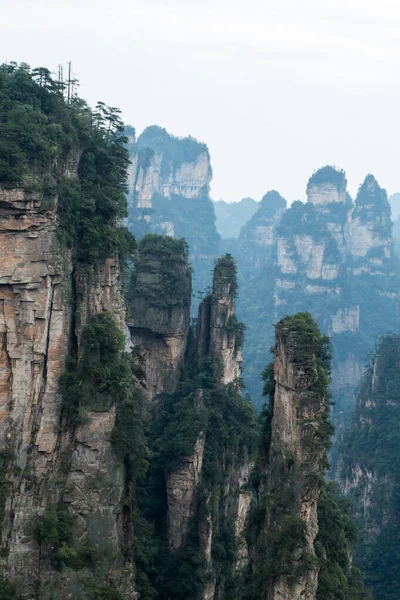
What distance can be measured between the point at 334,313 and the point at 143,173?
35072 mm

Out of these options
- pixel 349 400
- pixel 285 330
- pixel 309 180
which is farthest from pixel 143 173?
pixel 285 330

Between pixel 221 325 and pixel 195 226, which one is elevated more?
pixel 195 226

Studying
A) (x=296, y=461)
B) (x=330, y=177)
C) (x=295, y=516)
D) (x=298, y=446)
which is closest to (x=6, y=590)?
(x=295, y=516)

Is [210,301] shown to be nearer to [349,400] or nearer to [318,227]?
[349,400]

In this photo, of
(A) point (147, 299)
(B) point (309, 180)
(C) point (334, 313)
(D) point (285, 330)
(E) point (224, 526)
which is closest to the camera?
(D) point (285, 330)

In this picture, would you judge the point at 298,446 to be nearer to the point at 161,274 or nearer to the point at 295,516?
the point at 295,516

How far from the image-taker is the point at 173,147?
117 metres

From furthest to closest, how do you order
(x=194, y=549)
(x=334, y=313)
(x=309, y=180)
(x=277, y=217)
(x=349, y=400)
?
(x=277, y=217), (x=309, y=180), (x=334, y=313), (x=349, y=400), (x=194, y=549)

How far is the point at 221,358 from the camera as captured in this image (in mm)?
34969

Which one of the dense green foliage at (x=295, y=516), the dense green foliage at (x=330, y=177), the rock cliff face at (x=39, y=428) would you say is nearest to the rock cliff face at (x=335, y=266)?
the dense green foliage at (x=330, y=177)

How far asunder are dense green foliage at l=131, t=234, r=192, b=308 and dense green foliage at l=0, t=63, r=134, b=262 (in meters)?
7.57

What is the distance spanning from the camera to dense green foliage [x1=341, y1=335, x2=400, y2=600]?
38.6 meters

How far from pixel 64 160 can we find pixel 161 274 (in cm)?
1217

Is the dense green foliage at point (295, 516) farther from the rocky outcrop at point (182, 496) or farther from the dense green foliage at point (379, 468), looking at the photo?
the dense green foliage at point (379, 468)
